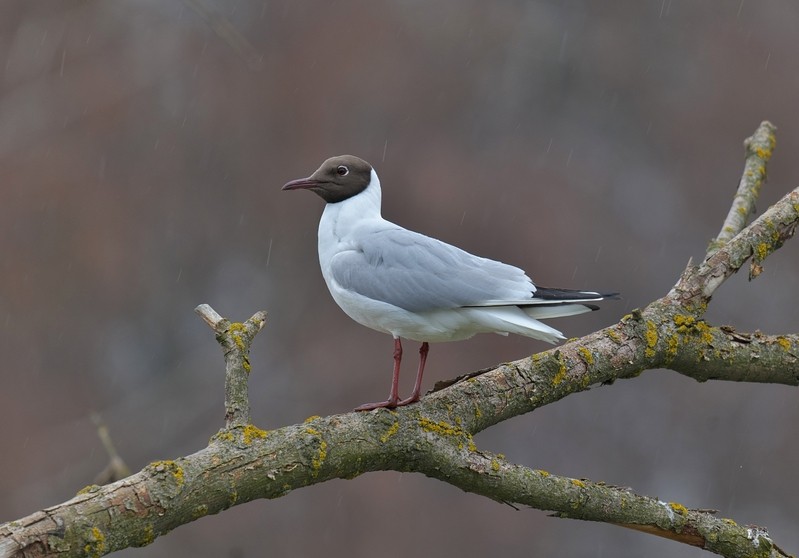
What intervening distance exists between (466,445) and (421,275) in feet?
2.01

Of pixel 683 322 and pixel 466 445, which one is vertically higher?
pixel 683 322

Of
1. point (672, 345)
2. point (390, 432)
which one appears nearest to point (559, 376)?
point (672, 345)

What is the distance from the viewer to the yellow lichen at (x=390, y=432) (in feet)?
9.14

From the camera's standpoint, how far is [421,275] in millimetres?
3254

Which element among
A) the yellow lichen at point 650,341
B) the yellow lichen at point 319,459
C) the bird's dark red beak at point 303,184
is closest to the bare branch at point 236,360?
the yellow lichen at point 319,459

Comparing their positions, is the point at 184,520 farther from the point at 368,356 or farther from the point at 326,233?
the point at 368,356

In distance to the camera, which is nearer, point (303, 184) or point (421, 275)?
point (421, 275)

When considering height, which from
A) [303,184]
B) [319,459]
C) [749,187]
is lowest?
[319,459]

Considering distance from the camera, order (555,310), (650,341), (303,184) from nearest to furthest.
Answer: (555,310), (650,341), (303,184)

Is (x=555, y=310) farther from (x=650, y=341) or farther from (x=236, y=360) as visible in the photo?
(x=236, y=360)

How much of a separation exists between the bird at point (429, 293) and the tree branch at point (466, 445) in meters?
0.15

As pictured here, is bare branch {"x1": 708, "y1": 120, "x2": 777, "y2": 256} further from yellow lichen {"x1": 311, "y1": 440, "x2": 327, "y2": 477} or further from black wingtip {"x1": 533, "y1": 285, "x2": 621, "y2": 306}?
yellow lichen {"x1": 311, "y1": 440, "x2": 327, "y2": 477}

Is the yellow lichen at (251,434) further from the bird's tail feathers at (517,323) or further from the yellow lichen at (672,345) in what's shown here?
the yellow lichen at (672,345)

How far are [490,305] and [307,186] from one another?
2.88 ft
